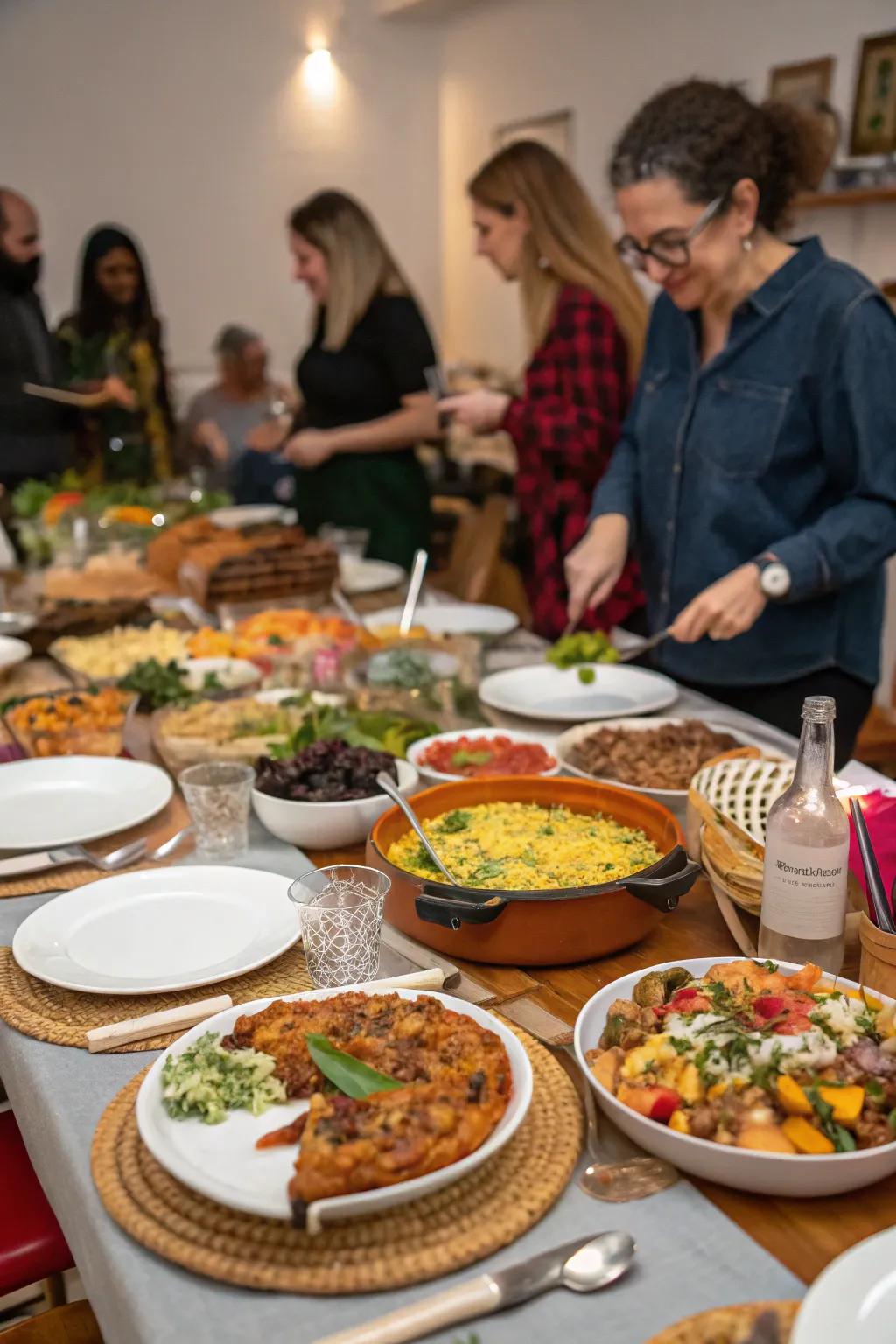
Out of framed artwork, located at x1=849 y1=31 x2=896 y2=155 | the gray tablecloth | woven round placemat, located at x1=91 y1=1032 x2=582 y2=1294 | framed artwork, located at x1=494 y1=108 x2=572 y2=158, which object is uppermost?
framed artwork, located at x1=494 y1=108 x2=572 y2=158

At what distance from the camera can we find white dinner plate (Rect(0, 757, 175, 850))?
1.77m

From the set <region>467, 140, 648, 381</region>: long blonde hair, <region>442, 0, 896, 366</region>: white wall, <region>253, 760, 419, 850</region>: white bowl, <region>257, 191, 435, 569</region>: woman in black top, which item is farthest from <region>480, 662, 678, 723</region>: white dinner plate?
<region>442, 0, 896, 366</region>: white wall

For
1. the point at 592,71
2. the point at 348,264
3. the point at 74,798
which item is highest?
the point at 592,71

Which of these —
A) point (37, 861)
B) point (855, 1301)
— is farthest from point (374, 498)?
point (855, 1301)

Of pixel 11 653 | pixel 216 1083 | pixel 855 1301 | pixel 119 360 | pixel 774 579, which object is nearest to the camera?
pixel 855 1301

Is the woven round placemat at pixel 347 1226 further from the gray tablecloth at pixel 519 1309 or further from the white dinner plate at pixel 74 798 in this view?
the white dinner plate at pixel 74 798

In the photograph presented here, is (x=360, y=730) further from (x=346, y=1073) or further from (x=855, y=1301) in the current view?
(x=855, y=1301)

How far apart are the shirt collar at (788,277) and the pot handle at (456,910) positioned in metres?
1.59

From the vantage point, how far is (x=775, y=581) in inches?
85.7

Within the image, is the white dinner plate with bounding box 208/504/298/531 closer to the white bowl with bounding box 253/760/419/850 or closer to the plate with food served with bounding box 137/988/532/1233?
the white bowl with bounding box 253/760/419/850

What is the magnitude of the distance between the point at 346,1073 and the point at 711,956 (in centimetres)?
55

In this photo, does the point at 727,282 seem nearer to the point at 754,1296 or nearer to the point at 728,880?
the point at 728,880

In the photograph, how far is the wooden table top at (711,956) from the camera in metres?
0.95

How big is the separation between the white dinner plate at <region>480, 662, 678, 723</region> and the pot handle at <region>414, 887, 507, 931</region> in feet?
3.17
